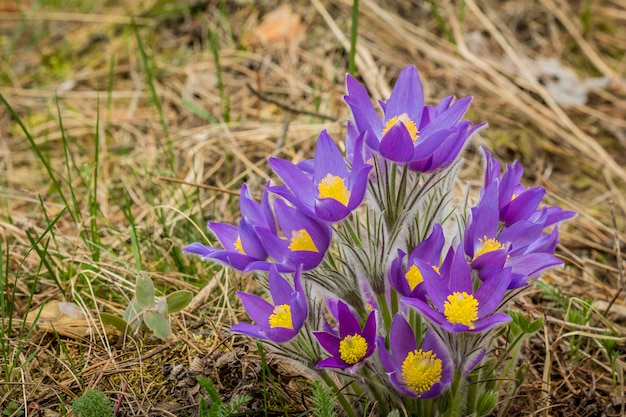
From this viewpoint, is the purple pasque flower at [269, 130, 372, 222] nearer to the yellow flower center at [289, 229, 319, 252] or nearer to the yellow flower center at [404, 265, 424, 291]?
the yellow flower center at [289, 229, 319, 252]

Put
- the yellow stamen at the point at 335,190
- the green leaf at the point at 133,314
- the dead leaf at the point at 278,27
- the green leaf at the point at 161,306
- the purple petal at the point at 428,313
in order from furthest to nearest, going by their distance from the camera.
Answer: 1. the dead leaf at the point at 278,27
2. the green leaf at the point at 133,314
3. the green leaf at the point at 161,306
4. the yellow stamen at the point at 335,190
5. the purple petal at the point at 428,313

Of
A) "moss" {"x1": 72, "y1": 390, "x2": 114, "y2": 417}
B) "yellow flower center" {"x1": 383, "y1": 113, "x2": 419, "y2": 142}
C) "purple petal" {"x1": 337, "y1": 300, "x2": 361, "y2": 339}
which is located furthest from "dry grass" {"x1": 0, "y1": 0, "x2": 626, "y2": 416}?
"yellow flower center" {"x1": 383, "y1": 113, "x2": 419, "y2": 142}

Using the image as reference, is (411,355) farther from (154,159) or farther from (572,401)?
(154,159)

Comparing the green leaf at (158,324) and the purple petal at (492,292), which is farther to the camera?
the green leaf at (158,324)

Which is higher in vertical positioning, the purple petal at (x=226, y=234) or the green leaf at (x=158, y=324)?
the purple petal at (x=226, y=234)

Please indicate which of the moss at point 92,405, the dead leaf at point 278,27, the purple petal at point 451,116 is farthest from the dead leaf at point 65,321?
the dead leaf at point 278,27

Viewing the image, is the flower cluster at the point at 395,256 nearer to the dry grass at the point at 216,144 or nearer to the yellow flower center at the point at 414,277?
the yellow flower center at the point at 414,277

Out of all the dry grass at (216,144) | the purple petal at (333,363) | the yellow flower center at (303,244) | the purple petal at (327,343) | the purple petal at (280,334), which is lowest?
the dry grass at (216,144)

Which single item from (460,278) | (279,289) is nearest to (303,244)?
(279,289)

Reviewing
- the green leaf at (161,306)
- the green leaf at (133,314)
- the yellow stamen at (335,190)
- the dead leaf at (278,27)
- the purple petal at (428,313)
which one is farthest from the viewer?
the dead leaf at (278,27)
